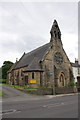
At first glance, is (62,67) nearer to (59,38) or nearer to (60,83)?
(60,83)

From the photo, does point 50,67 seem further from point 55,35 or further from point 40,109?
point 40,109

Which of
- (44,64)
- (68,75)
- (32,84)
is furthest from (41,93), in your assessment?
(68,75)

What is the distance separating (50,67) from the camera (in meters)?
39.1

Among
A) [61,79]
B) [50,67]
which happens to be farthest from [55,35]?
[61,79]

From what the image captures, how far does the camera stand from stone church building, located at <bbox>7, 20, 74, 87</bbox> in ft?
120

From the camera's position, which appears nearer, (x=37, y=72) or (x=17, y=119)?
(x=17, y=119)

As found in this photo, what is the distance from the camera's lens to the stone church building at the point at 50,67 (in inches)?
1436

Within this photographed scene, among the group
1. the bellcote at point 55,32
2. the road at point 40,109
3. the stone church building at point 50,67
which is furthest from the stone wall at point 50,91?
the bellcote at point 55,32

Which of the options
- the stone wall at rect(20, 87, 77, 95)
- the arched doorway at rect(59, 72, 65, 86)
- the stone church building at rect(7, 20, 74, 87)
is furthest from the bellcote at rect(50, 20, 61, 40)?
the stone wall at rect(20, 87, 77, 95)

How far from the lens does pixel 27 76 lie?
123 feet

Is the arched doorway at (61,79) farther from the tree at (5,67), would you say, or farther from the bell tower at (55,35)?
the tree at (5,67)

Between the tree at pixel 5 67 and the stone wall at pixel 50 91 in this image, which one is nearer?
the stone wall at pixel 50 91

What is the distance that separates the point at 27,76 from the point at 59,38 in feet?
50.9

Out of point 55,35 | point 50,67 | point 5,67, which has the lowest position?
point 50,67
